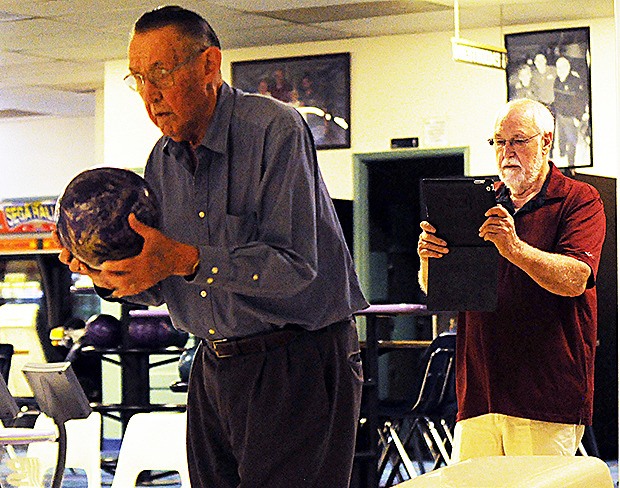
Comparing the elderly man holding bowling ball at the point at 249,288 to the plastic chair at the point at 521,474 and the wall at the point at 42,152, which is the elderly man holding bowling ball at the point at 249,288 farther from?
the wall at the point at 42,152

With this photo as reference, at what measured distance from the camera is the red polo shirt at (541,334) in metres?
3.59

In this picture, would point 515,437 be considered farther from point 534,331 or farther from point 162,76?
point 162,76

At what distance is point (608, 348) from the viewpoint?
9.98 meters

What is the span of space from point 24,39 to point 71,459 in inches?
255

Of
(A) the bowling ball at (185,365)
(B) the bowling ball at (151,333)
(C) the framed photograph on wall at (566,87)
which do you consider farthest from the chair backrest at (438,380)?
(C) the framed photograph on wall at (566,87)

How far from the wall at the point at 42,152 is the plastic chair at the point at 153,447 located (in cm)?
1251

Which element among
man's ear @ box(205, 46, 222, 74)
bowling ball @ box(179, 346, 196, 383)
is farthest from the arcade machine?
man's ear @ box(205, 46, 222, 74)

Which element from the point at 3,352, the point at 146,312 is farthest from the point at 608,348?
the point at 3,352

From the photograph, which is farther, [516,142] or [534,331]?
[516,142]

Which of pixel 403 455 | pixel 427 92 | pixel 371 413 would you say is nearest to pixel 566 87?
pixel 427 92

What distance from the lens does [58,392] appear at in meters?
5.46

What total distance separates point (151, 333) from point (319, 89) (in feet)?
9.51

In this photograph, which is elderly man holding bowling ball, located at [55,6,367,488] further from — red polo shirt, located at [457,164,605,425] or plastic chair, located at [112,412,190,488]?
plastic chair, located at [112,412,190,488]

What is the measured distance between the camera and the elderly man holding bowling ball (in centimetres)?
246
